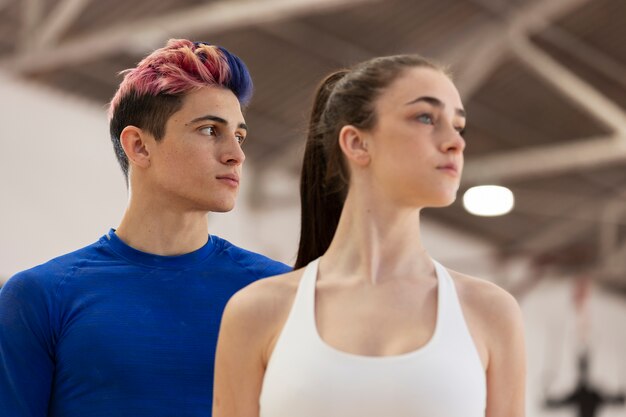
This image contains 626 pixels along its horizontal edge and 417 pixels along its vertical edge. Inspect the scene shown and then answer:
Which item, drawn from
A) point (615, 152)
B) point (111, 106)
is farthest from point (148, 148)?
point (615, 152)

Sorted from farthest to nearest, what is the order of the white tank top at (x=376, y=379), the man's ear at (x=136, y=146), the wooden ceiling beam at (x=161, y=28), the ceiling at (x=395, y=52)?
the ceiling at (x=395, y=52)
the wooden ceiling beam at (x=161, y=28)
the man's ear at (x=136, y=146)
the white tank top at (x=376, y=379)

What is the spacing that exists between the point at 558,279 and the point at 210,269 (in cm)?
1385

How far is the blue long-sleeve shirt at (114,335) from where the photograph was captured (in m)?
2.32

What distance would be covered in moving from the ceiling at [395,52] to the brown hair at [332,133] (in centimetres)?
565

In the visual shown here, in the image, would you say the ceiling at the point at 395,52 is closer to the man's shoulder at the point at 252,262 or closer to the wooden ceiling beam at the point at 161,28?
the wooden ceiling beam at the point at 161,28

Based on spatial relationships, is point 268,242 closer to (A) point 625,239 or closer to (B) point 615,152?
(B) point 615,152

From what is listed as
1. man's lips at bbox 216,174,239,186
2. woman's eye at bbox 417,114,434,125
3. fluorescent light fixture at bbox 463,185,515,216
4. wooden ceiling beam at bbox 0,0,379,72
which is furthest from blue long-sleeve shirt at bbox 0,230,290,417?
fluorescent light fixture at bbox 463,185,515,216

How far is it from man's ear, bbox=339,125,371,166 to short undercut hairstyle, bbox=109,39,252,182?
1.93ft

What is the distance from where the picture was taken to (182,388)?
2.31m

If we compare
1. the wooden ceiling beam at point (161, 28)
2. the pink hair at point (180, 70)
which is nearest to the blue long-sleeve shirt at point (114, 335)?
the pink hair at point (180, 70)

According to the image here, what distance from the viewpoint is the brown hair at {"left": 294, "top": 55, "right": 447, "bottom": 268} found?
6.35 feet

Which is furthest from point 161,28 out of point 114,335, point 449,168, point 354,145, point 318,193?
point 449,168

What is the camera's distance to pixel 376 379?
1721 mm

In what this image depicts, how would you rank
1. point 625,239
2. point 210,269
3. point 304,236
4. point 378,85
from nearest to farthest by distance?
point 378,85 → point 304,236 → point 210,269 → point 625,239
